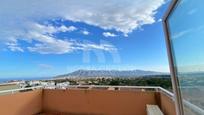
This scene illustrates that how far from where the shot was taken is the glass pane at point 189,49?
792mm

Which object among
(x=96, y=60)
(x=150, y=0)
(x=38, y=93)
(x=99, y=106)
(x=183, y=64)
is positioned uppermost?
(x=150, y=0)

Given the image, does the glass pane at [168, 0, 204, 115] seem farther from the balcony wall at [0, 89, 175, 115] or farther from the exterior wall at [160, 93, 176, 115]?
the balcony wall at [0, 89, 175, 115]

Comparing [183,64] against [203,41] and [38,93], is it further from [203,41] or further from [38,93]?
[38,93]

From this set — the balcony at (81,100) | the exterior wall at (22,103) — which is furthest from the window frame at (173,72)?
the exterior wall at (22,103)

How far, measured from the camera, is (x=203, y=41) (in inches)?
29.2

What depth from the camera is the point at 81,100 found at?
442cm

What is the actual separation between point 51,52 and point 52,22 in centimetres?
277

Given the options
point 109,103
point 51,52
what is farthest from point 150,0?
point 51,52

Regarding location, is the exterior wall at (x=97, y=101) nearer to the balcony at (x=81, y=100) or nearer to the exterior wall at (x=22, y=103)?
the balcony at (x=81, y=100)

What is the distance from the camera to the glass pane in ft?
2.60

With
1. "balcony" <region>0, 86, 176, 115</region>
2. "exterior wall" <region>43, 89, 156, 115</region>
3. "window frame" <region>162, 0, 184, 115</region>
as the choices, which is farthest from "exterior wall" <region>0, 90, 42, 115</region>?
"window frame" <region>162, 0, 184, 115</region>

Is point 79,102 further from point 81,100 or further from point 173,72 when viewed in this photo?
point 173,72

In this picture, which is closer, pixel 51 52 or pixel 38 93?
pixel 38 93

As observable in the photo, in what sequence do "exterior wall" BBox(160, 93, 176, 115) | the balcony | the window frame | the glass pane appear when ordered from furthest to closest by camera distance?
1. the balcony
2. "exterior wall" BBox(160, 93, 176, 115)
3. the window frame
4. the glass pane
